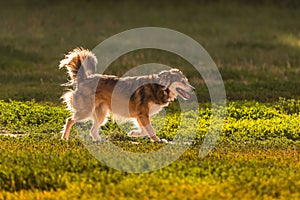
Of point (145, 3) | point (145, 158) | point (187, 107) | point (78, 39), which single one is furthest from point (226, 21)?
point (145, 158)

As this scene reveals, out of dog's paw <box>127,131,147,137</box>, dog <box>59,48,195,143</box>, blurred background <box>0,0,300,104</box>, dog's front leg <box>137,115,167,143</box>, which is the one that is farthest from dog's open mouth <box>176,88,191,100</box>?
blurred background <box>0,0,300,104</box>

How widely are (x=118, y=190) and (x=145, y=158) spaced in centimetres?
203

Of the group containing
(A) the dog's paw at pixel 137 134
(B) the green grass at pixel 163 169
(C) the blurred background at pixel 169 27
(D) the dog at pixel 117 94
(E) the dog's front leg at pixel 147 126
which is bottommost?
(B) the green grass at pixel 163 169

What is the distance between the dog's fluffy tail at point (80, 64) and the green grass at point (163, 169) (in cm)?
131

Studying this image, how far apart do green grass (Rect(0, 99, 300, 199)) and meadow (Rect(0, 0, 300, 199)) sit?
0.07 feet

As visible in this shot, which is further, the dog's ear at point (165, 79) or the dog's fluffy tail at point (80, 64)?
the dog's fluffy tail at point (80, 64)

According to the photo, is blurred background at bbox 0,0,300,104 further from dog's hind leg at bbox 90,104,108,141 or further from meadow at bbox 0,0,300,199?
dog's hind leg at bbox 90,104,108,141

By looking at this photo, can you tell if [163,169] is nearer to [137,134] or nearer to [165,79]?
[137,134]

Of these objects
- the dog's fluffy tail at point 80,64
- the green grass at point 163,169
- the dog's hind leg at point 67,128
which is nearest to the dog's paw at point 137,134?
the green grass at point 163,169

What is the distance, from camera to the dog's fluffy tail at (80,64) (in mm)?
15867

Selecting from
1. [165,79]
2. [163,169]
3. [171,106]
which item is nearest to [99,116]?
[165,79]

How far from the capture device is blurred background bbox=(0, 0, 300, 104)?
968 inches

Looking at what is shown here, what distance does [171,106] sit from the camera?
69.2ft

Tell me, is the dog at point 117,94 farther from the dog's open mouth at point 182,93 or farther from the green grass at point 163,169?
the green grass at point 163,169
